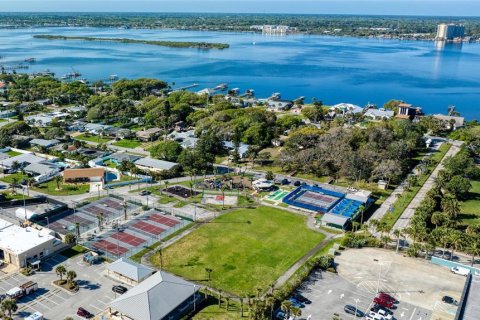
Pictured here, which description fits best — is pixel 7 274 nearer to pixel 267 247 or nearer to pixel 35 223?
pixel 35 223

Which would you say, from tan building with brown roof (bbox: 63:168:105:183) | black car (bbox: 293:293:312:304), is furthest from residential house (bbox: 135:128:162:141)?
black car (bbox: 293:293:312:304)

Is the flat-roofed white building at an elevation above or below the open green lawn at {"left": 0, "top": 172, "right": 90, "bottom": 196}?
above

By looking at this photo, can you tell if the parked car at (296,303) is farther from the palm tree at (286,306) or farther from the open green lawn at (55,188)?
the open green lawn at (55,188)

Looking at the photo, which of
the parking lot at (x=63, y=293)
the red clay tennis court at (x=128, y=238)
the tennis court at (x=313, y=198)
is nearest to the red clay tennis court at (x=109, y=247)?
the red clay tennis court at (x=128, y=238)

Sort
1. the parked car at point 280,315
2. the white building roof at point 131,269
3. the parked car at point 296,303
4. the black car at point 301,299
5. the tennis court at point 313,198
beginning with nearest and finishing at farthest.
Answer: the parked car at point 280,315 < the parked car at point 296,303 < the black car at point 301,299 < the white building roof at point 131,269 < the tennis court at point 313,198

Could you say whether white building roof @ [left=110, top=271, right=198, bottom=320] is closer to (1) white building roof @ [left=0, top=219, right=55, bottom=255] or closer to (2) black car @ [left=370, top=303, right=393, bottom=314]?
(1) white building roof @ [left=0, top=219, right=55, bottom=255]

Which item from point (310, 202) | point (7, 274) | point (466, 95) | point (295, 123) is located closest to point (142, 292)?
point (7, 274)

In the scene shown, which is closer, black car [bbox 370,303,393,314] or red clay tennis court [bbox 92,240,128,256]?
black car [bbox 370,303,393,314]
